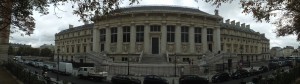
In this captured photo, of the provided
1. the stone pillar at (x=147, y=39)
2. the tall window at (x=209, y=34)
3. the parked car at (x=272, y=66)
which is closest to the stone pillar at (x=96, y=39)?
the stone pillar at (x=147, y=39)

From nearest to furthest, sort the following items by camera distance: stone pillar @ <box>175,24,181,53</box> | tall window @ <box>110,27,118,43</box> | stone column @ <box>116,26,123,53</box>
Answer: stone pillar @ <box>175,24,181,53</box> → stone column @ <box>116,26,123,53</box> → tall window @ <box>110,27,118,43</box>

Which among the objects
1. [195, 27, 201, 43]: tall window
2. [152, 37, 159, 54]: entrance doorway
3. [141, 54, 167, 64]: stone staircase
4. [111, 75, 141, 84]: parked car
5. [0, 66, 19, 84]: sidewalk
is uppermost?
[195, 27, 201, 43]: tall window

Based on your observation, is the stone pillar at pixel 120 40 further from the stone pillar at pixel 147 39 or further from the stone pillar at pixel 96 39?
the stone pillar at pixel 96 39

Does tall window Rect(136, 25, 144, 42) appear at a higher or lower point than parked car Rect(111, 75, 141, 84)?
higher

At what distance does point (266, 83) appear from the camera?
23.4m

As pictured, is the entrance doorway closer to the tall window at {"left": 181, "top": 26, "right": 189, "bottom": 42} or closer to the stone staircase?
the stone staircase

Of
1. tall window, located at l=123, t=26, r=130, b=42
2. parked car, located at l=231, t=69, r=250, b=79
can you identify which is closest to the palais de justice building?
tall window, located at l=123, t=26, r=130, b=42

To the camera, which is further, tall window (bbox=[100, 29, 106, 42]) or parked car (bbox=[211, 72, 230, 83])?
tall window (bbox=[100, 29, 106, 42])

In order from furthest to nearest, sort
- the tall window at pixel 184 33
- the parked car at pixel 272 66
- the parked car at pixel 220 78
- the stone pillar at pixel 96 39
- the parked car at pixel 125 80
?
the stone pillar at pixel 96 39
the tall window at pixel 184 33
the parked car at pixel 272 66
the parked car at pixel 220 78
the parked car at pixel 125 80

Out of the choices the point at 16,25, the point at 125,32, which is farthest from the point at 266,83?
the point at 125,32

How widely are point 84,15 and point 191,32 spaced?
59.2 metres

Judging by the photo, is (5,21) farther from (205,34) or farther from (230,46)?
(230,46)

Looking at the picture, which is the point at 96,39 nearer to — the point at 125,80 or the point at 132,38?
the point at 132,38

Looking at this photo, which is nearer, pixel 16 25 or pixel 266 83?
pixel 16 25
